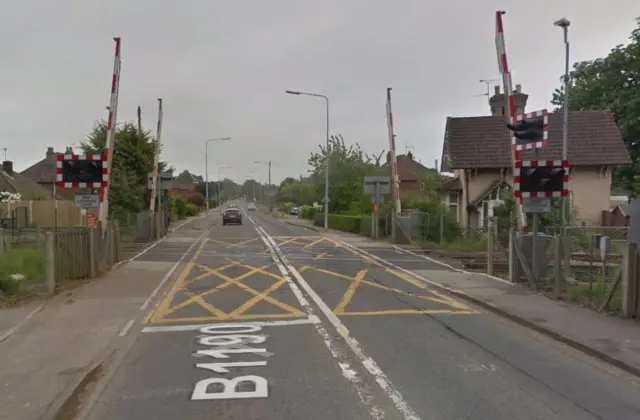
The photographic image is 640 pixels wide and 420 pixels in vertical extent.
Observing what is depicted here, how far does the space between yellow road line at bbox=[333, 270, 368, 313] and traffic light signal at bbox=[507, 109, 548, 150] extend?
5.10 metres

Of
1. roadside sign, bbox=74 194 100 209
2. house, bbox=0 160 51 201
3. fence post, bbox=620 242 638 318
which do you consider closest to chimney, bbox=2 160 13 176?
house, bbox=0 160 51 201

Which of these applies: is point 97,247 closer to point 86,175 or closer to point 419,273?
point 86,175

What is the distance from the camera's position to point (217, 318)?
11109 mm

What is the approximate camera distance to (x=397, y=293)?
14.5 meters

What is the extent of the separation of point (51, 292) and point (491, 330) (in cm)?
879

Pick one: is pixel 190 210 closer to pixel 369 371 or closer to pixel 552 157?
pixel 552 157

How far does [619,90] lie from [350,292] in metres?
43.3

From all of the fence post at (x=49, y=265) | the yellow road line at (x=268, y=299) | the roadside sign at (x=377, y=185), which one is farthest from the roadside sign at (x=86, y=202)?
the roadside sign at (x=377, y=185)

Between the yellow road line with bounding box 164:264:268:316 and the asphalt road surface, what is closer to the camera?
the asphalt road surface

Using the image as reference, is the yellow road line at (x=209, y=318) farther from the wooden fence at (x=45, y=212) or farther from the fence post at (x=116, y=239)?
the wooden fence at (x=45, y=212)

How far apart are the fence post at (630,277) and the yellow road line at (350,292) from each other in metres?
4.68

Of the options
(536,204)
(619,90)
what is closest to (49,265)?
(536,204)

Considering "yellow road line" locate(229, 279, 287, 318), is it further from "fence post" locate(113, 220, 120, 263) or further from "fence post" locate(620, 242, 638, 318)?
"fence post" locate(113, 220, 120, 263)

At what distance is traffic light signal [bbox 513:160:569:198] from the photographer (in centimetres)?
1469
